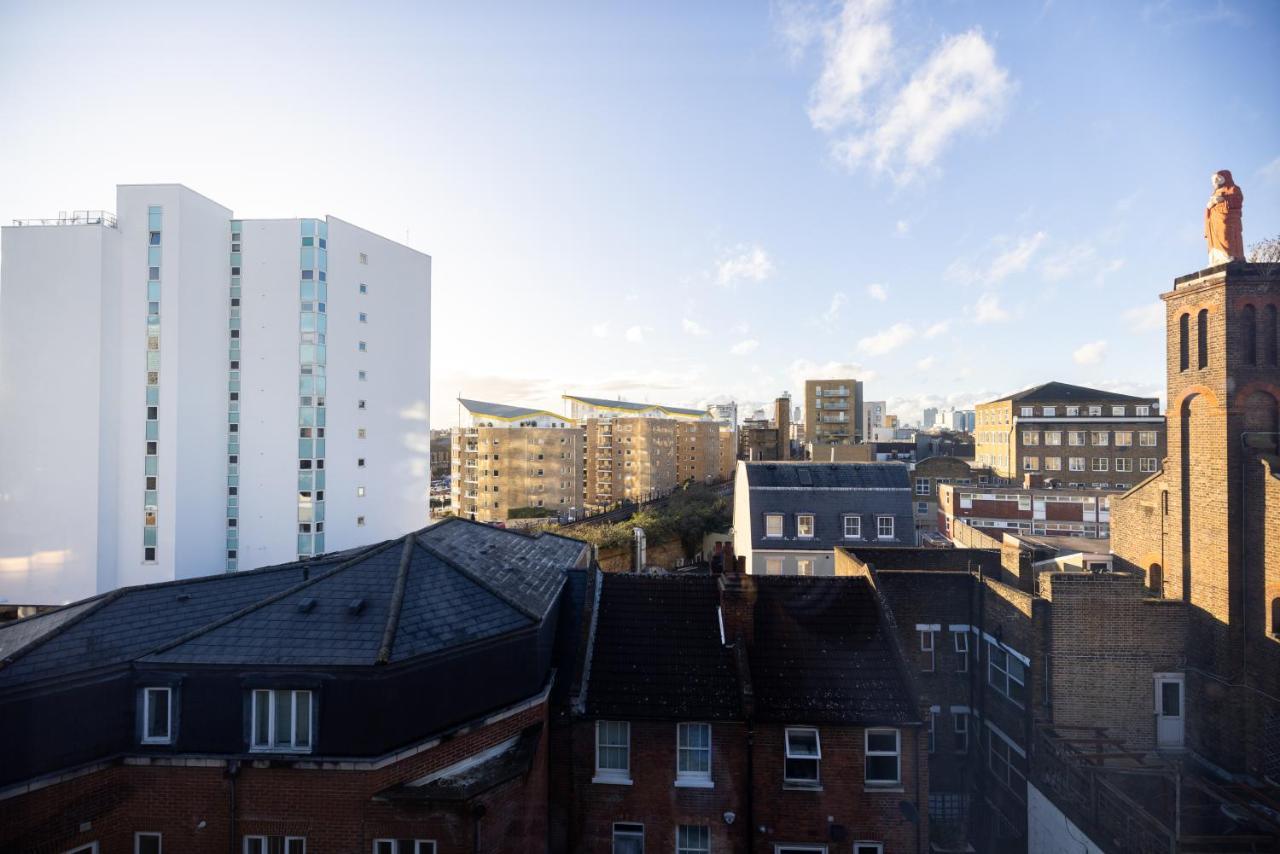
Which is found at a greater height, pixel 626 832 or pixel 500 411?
pixel 500 411

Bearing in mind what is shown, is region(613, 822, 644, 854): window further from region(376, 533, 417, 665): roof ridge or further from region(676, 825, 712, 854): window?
region(376, 533, 417, 665): roof ridge

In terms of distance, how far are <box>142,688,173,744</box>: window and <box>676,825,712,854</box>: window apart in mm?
9388

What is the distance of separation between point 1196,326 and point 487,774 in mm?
18503

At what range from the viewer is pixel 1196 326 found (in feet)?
42.4

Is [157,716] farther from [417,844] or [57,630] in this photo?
[417,844]

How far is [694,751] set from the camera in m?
11.0

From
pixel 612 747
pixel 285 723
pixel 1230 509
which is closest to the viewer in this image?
pixel 285 723

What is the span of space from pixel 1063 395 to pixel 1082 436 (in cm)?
459

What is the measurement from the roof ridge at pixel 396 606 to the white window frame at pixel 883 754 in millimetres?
9314

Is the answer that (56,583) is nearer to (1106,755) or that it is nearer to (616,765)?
(616,765)

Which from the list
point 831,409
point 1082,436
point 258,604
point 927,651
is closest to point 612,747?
point 258,604

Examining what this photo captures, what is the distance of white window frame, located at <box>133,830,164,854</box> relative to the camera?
8938 mm

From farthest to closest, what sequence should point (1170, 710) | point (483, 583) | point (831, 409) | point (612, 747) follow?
point (831, 409) < point (1170, 710) < point (483, 583) < point (612, 747)

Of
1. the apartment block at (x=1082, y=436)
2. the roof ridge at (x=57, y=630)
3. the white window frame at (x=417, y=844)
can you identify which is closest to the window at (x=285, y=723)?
the white window frame at (x=417, y=844)
